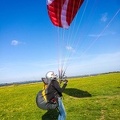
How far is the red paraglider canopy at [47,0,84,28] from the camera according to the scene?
559 inches

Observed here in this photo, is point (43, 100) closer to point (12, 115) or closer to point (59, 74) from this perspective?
point (59, 74)

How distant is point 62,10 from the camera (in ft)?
48.4

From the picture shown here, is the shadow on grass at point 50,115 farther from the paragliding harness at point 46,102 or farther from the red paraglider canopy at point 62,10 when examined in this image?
the red paraglider canopy at point 62,10

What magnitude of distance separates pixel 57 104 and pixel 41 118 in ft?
14.9

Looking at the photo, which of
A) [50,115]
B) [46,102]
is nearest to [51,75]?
[46,102]

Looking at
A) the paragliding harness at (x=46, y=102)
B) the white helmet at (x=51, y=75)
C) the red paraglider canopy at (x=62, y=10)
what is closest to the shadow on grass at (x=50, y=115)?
the paragliding harness at (x=46, y=102)

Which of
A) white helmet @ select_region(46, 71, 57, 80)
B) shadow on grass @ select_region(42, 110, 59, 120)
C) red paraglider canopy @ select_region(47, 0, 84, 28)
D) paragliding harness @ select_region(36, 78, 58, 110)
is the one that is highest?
red paraglider canopy @ select_region(47, 0, 84, 28)

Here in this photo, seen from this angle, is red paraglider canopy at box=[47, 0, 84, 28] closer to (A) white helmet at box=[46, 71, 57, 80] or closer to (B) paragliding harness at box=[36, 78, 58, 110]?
(A) white helmet at box=[46, 71, 57, 80]

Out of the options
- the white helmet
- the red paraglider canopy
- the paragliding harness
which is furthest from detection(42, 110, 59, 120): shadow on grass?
the red paraglider canopy

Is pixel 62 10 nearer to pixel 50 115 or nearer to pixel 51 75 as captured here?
pixel 51 75

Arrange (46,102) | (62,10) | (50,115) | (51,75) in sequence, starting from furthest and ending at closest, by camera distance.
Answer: (50,115) < (62,10) < (46,102) < (51,75)

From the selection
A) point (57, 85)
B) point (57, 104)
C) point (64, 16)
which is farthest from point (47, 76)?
point (64, 16)

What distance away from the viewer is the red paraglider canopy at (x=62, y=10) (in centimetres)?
1419

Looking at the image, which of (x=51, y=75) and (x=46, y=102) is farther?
(x=46, y=102)
